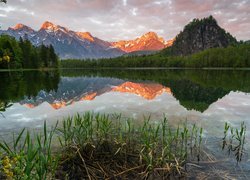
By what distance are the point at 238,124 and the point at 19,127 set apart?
17739 millimetres

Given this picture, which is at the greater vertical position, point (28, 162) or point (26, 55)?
point (26, 55)

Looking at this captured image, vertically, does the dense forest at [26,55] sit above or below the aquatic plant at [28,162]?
above

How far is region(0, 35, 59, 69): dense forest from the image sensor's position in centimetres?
10656

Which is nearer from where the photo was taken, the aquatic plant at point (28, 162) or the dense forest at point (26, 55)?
the aquatic plant at point (28, 162)

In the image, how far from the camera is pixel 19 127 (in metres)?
17.5

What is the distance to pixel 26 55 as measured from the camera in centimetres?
12988

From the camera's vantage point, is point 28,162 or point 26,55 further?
point 26,55

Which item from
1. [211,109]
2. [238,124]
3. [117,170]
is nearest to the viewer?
[117,170]

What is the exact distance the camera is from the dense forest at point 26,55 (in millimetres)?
106562

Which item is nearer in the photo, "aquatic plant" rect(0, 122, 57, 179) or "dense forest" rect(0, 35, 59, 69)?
"aquatic plant" rect(0, 122, 57, 179)

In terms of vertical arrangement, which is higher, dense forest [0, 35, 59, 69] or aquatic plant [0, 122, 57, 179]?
dense forest [0, 35, 59, 69]

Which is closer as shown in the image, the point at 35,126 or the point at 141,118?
the point at 35,126

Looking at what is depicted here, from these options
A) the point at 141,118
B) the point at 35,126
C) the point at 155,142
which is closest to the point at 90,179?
the point at 155,142

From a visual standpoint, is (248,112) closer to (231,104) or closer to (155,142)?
(231,104)
